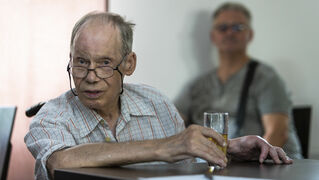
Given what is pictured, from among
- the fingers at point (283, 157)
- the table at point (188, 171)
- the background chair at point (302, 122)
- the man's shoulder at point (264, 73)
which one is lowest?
the background chair at point (302, 122)

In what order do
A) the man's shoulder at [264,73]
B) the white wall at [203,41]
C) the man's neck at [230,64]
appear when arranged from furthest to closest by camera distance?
the man's neck at [230,64], the man's shoulder at [264,73], the white wall at [203,41]

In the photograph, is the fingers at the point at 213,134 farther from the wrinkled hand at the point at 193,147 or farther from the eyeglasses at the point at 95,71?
the eyeglasses at the point at 95,71

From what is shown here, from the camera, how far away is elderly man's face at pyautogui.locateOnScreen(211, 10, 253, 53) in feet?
14.0

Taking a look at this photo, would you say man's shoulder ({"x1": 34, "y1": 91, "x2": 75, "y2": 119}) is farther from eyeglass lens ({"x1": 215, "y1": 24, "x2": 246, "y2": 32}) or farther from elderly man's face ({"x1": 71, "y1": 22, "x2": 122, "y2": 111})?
eyeglass lens ({"x1": 215, "y1": 24, "x2": 246, "y2": 32})

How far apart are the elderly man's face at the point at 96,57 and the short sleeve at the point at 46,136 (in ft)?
0.36

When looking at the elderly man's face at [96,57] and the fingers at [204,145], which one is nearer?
the fingers at [204,145]

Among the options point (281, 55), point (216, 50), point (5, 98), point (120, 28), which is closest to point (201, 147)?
point (120, 28)

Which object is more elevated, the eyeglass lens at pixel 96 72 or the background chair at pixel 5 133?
Answer: the eyeglass lens at pixel 96 72

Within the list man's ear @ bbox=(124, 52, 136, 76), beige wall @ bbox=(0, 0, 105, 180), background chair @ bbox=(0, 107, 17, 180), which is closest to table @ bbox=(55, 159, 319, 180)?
man's ear @ bbox=(124, 52, 136, 76)

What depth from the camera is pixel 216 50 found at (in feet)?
14.7

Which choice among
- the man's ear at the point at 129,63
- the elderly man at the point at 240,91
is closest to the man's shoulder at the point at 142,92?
the man's ear at the point at 129,63

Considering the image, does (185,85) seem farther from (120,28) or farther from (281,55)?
(120,28)

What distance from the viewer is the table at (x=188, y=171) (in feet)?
4.71

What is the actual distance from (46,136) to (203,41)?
2.74 metres
